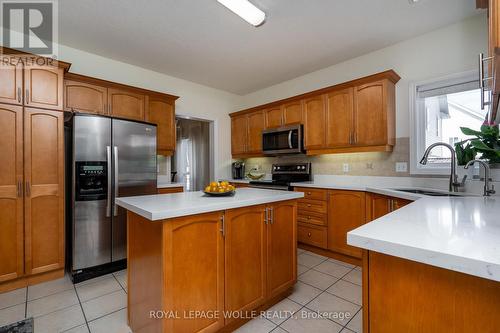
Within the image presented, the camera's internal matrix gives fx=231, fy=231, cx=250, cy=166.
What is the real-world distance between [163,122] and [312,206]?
2.40m

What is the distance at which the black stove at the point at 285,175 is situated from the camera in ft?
11.4

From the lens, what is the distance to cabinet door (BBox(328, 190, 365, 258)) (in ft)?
8.69

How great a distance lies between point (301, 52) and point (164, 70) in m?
2.06

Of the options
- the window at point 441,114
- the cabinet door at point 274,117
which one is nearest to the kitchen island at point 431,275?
the window at point 441,114

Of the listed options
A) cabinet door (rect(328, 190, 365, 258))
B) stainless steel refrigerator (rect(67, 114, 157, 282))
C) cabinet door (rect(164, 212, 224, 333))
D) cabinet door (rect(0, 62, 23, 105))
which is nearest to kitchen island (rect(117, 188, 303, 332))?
cabinet door (rect(164, 212, 224, 333))

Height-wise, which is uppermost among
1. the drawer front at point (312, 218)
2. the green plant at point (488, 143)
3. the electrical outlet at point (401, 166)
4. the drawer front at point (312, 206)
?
the green plant at point (488, 143)

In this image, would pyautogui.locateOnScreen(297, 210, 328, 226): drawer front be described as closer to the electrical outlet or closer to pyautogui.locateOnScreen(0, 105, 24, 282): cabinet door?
the electrical outlet

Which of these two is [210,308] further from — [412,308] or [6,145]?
[6,145]

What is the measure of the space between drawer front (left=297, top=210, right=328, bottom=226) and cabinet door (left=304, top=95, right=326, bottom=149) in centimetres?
95

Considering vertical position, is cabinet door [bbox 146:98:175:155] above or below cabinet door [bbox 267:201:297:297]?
above

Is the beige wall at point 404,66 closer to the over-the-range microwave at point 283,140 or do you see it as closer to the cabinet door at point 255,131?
the over-the-range microwave at point 283,140

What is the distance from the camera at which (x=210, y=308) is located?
1419 millimetres

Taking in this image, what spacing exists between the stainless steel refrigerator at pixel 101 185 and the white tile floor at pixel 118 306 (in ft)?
0.77

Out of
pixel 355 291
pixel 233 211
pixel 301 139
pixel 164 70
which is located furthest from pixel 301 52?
pixel 355 291
